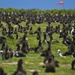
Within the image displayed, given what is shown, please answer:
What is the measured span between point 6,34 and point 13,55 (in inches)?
628

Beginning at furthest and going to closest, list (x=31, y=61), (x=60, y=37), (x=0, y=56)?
(x=60, y=37), (x=0, y=56), (x=31, y=61)

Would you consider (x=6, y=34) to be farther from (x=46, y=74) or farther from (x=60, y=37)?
(x=46, y=74)

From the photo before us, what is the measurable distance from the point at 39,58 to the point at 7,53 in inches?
89.6

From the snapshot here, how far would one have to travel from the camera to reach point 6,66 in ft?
80.8

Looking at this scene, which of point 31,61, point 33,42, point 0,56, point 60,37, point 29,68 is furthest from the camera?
point 60,37

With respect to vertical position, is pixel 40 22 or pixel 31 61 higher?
pixel 40 22

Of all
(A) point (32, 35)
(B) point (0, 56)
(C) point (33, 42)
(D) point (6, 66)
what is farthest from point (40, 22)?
(D) point (6, 66)

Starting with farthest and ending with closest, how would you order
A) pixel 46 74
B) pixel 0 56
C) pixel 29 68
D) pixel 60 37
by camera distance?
1. pixel 60 37
2. pixel 0 56
3. pixel 29 68
4. pixel 46 74

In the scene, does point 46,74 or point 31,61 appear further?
point 31,61

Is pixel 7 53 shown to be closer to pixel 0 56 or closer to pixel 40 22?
pixel 0 56

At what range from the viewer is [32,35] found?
46.0m

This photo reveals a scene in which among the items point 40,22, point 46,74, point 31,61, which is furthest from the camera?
point 40,22

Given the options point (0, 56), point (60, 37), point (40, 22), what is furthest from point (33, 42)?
point (40, 22)

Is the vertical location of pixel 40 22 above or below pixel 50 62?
above
